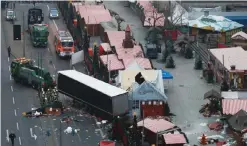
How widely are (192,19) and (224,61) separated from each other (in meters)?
18.1

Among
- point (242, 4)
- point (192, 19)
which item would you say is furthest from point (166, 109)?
point (242, 4)

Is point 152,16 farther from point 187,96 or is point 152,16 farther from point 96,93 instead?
point 96,93

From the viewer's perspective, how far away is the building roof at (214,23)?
83262mm

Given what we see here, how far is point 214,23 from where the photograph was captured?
278 ft

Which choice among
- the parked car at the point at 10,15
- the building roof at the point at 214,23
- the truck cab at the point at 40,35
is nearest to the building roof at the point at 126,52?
the truck cab at the point at 40,35

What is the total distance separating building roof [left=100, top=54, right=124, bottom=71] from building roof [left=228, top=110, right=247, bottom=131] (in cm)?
1423

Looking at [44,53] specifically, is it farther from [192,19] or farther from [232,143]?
[232,143]

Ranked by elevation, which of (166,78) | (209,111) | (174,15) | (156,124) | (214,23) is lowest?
(209,111)

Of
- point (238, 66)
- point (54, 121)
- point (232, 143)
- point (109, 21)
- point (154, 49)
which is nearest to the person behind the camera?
point (232, 143)

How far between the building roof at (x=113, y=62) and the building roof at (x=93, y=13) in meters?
12.1

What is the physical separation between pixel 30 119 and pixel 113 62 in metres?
11.4

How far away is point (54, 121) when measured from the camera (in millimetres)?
62094

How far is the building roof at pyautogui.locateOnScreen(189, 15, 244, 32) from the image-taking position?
273 ft

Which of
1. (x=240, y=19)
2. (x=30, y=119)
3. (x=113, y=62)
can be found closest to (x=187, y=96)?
(x=113, y=62)
